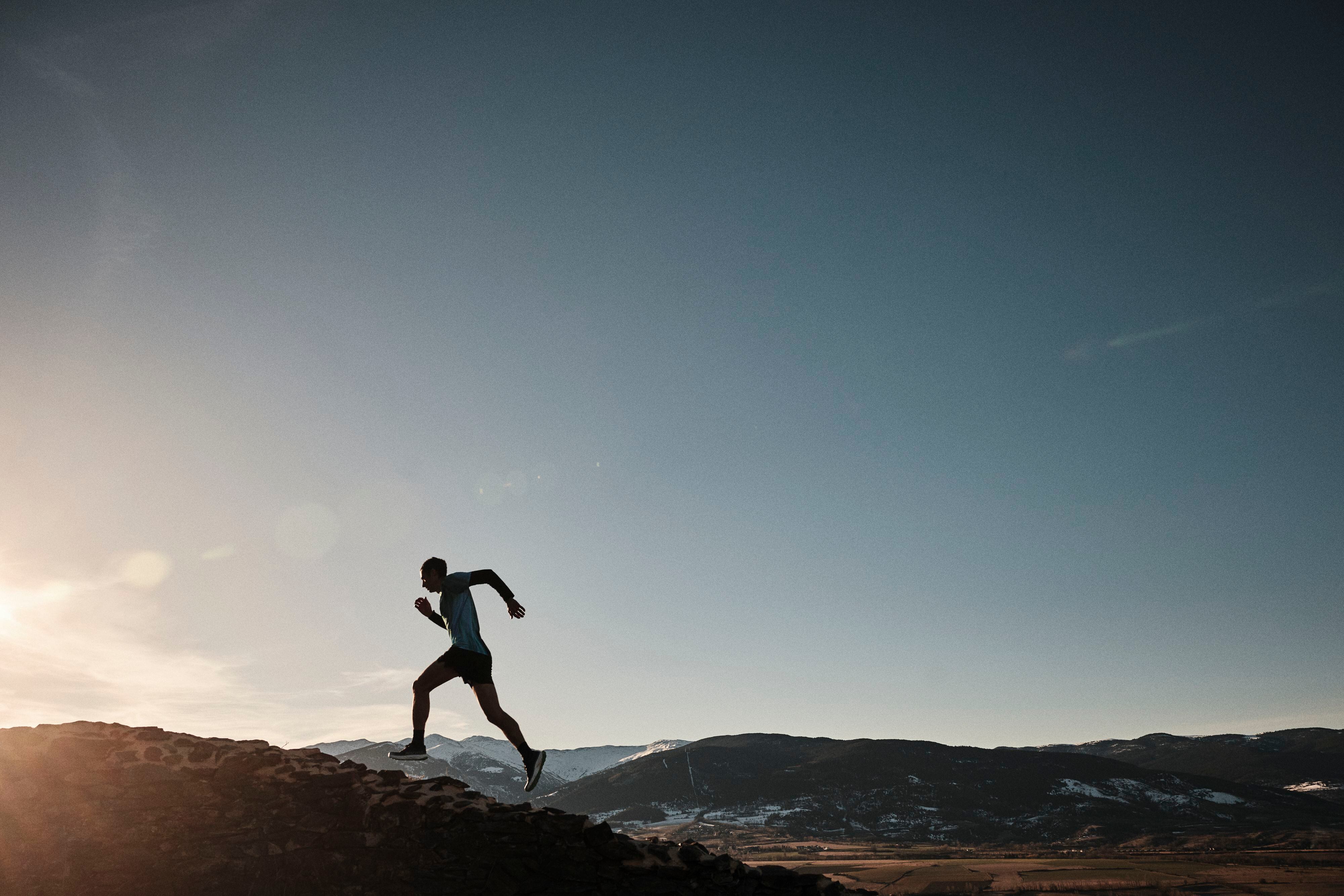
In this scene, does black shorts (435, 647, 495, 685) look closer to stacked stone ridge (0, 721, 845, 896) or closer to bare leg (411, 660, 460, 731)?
bare leg (411, 660, 460, 731)

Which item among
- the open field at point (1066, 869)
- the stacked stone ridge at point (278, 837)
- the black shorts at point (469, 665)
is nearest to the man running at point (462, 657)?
the black shorts at point (469, 665)

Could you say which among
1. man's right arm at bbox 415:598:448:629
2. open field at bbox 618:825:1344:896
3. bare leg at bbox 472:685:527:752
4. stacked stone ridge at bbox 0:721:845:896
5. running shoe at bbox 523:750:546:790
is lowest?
open field at bbox 618:825:1344:896

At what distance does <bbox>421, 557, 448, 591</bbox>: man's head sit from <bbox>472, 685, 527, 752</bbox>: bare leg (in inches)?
65.0

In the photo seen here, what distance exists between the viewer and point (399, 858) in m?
10.5

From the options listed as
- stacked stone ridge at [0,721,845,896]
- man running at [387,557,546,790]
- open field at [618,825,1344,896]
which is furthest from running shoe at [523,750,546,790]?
open field at [618,825,1344,896]

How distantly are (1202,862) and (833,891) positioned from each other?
583ft

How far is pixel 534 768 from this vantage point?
10789 millimetres

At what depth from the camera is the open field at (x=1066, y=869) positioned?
100312 mm

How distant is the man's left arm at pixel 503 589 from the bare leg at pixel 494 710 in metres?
1.21

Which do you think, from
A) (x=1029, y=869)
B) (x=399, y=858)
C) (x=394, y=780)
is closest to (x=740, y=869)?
(x=399, y=858)

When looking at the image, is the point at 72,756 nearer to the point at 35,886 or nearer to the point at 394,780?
the point at 35,886

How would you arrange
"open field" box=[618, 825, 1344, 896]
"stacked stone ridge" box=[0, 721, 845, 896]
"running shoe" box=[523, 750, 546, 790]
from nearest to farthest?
"stacked stone ridge" box=[0, 721, 845, 896]
"running shoe" box=[523, 750, 546, 790]
"open field" box=[618, 825, 1344, 896]

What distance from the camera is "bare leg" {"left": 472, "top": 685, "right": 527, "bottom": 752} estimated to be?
1073cm

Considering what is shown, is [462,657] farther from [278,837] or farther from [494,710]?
[278,837]
